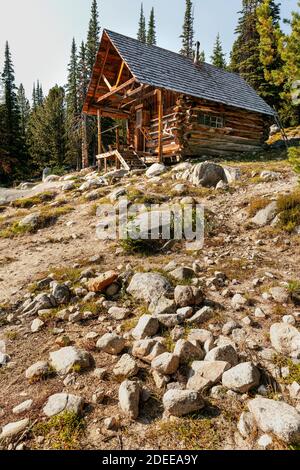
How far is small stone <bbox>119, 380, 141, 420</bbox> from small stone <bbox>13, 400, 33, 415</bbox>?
34.3 inches

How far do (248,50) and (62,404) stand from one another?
34363 millimetres

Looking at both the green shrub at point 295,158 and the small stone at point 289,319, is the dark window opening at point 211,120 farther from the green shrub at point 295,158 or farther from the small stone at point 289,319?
the small stone at point 289,319

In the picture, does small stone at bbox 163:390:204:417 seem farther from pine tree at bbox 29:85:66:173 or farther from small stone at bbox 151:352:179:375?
pine tree at bbox 29:85:66:173

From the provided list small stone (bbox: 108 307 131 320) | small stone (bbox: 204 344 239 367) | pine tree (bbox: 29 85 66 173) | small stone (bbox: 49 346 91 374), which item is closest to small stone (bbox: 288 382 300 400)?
small stone (bbox: 204 344 239 367)

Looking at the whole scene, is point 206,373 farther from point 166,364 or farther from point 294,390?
point 294,390

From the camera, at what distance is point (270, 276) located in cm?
496

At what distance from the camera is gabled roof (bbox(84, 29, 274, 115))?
14289mm

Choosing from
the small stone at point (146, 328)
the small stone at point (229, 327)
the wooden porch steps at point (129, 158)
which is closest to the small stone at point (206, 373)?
the small stone at point (229, 327)

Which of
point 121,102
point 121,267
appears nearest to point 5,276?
point 121,267

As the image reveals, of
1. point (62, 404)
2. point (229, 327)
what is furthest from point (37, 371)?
point (229, 327)

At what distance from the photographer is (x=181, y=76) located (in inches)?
631

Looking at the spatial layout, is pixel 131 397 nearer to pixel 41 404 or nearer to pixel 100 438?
pixel 100 438

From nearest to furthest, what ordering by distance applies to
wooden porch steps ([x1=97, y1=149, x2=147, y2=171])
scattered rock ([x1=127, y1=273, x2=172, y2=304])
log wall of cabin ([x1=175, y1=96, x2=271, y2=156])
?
scattered rock ([x1=127, y1=273, x2=172, y2=304]) → log wall of cabin ([x1=175, y1=96, x2=271, y2=156]) → wooden porch steps ([x1=97, y1=149, x2=147, y2=171])
